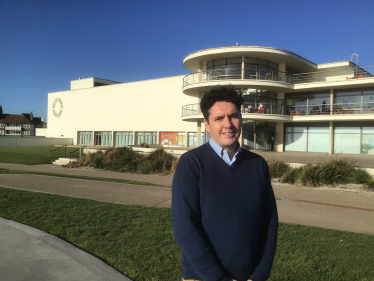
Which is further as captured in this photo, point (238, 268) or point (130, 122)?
point (130, 122)

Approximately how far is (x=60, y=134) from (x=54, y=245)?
181ft

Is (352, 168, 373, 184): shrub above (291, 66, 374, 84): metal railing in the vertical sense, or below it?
below

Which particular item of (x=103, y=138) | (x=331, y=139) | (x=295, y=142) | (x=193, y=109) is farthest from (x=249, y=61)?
(x=103, y=138)

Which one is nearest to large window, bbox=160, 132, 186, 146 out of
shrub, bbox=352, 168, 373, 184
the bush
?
the bush

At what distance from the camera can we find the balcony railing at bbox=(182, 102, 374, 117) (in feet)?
87.9

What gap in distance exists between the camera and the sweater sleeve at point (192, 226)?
1985 mm

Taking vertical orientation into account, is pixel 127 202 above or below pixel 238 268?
below

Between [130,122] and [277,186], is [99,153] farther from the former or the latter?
[130,122]

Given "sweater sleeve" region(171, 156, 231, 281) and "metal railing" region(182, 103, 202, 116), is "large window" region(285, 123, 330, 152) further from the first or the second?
"sweater sleeve" region(171, 156, 231, 281)

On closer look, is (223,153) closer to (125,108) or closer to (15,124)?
(125,108)

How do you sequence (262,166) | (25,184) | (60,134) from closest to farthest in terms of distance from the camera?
(262,166), (25,184), (60,134)

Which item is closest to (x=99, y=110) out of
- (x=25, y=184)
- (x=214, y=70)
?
(x=214, y=70)

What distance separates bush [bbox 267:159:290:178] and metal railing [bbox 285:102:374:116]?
54.0ft

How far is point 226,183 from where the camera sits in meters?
2.13
